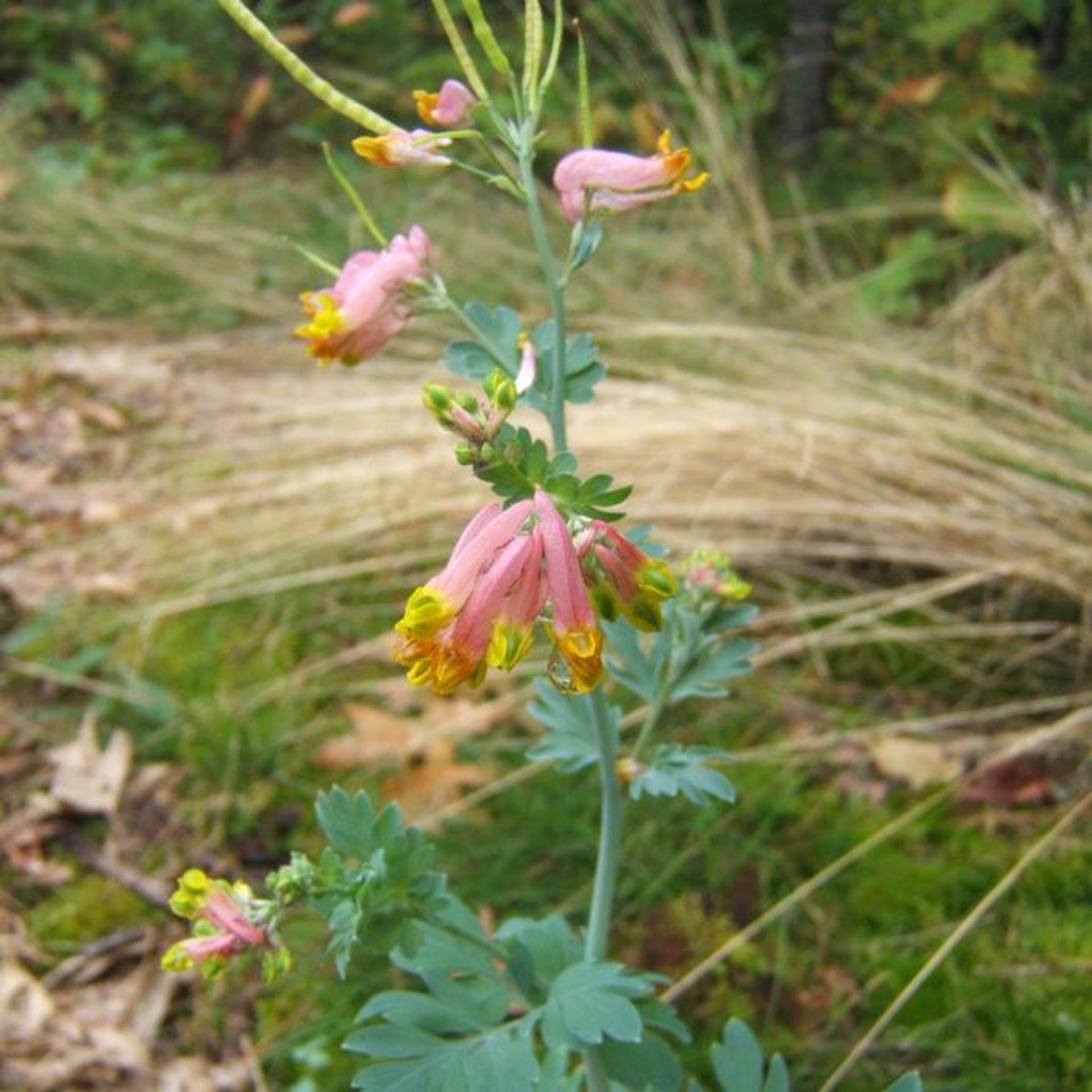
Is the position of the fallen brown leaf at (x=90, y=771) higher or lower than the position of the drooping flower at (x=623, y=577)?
lower

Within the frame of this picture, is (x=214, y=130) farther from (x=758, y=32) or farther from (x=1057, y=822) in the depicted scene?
(x=1057, y=822)

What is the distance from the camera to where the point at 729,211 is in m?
3.48

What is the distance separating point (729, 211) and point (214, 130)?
118 inches

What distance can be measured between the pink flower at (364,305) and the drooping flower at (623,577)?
287 mm

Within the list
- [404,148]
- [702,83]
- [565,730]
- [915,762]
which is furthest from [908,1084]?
[702,83]

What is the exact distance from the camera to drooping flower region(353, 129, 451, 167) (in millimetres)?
915

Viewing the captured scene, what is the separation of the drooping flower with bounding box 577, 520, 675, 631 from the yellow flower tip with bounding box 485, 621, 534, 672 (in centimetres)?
7

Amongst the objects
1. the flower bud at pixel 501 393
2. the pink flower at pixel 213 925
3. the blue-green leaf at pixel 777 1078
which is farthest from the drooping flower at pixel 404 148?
the blue-green leaf at pixel 777 1078

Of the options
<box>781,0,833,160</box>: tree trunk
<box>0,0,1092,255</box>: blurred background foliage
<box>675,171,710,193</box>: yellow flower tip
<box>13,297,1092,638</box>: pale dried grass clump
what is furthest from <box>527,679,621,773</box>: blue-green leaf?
<box>781,0,833,160</box>: tree trunk

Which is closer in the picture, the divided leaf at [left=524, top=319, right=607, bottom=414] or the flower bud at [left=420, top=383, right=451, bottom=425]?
the flower bud at [left=420, top=383, right=451, bottom=425]

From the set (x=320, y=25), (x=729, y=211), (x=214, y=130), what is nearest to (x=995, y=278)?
(x=729, y=211)

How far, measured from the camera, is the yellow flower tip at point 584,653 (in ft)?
2.58

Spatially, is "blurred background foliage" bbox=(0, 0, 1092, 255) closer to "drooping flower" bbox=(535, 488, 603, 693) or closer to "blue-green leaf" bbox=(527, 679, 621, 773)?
"blue-green leaf" bbox=(527, 679, 621, 773)

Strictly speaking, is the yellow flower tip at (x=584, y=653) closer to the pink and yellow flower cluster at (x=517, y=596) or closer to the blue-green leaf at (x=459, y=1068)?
the pink and yellow flower cluster at (x=517, y=596)
